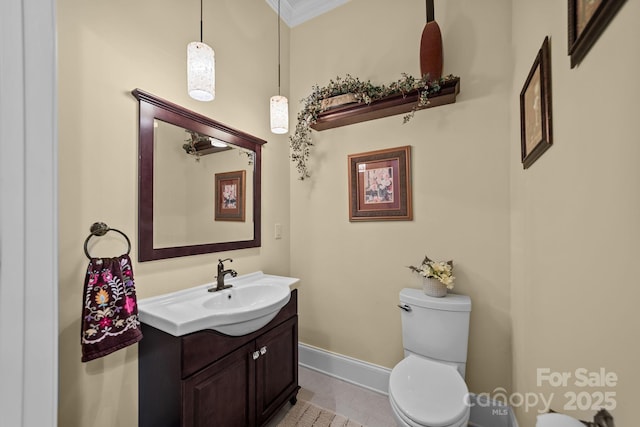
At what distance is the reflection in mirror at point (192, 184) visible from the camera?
128 cm

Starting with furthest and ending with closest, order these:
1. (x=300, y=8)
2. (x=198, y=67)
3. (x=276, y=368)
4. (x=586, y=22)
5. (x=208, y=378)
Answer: (x=300, y=8), (x=276, y=368), (x=198, y=67), (x=208, y=378), (x=586, y=22)

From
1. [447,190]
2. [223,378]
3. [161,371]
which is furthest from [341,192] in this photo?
[161,371]

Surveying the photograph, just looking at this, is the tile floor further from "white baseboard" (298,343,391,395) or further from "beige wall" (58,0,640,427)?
"beige wall" (58,0,640,427)

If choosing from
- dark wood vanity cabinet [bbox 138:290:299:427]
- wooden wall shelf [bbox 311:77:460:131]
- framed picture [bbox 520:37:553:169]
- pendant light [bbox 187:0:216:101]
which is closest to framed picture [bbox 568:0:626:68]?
framed picture [bbox 520:37:553:169]

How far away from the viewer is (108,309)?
1012 millimetres

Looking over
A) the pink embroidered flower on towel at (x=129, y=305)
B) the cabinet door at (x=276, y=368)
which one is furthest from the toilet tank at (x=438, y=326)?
the pink embroidered flower on towel at (x=129, y=305)

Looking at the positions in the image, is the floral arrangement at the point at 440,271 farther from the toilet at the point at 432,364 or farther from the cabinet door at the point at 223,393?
the cabinet door at the point at 223,393

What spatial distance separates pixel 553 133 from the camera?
854 mm

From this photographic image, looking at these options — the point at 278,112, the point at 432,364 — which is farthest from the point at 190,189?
the point at 432,364

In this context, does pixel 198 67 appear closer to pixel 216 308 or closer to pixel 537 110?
pixel 216 308

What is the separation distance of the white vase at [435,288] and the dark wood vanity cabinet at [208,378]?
978 millimetres

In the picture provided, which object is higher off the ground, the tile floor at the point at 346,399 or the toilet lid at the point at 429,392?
the toilet lid at the point at 429,392

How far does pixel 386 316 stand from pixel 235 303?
107 cm

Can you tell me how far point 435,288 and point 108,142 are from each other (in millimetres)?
1912
